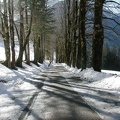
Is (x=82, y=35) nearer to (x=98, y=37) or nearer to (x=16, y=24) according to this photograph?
(x=98, y=37)

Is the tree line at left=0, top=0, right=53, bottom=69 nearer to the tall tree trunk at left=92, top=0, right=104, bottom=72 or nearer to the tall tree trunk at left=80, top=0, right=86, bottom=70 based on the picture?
the tall tree trunk at left=80, top=0, right=86, bottom=70

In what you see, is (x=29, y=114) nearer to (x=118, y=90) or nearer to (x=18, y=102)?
(x=18, y=102)

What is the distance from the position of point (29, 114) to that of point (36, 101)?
2.09 meters

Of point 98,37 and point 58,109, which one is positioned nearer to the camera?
point 58,109

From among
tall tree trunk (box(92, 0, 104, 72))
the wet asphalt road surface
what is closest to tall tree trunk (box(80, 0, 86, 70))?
tall tree trunk (box(92, 0, 104, 72))

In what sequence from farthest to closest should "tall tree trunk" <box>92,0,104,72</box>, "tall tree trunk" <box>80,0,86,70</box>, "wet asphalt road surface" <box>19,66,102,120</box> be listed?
"tall tree trunk" <box>80,0,86,70</box> < "tall tree trunk" <box>92,0,104,72</box> < "wet asphalt road surface" <box>19,66,102,120</box>

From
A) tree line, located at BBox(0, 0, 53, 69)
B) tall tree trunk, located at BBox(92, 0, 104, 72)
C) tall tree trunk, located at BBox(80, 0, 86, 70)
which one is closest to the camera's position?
tall tree trunk, located at BBox(92, 0, 104, 72)

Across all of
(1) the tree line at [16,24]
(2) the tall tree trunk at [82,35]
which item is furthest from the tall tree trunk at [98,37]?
(1) the tree line at [16,24]

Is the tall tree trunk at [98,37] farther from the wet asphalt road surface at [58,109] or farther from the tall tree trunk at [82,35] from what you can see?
the wet asphalt road surface at [58,109]

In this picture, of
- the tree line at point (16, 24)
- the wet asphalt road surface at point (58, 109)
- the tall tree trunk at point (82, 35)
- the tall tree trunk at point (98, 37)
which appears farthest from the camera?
the tall tree trunk at point (82, 35)

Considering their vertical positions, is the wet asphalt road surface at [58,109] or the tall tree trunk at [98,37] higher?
the tall tree trunk at [98,37]

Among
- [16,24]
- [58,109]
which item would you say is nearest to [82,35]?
[16,24]

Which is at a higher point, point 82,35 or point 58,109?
point 82,35

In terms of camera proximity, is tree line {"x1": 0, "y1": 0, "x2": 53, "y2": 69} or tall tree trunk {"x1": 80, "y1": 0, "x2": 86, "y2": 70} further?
tall tree trunk {"x1": 80, "y1": 0, "x2": 86, "y2": 70}
